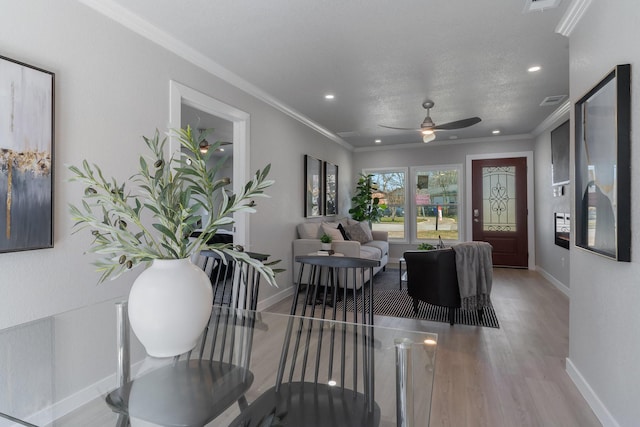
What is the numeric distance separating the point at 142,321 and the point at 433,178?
664 cm

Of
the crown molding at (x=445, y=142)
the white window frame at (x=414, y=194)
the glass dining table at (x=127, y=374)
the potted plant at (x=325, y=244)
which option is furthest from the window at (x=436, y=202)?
the glass dining table at (x=127, y=374)

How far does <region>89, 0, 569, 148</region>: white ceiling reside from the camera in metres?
2.27

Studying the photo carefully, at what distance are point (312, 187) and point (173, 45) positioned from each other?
2976 millimetres

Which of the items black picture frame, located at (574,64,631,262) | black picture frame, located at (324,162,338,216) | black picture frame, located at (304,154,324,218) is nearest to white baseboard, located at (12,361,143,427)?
black picture frame, located at (574,64,631,262)

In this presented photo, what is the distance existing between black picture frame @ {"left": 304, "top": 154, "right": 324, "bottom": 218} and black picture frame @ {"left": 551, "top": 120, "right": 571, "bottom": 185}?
11.4 ft

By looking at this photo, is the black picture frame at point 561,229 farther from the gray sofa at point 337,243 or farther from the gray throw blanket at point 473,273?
the gray sofa at point 337,243

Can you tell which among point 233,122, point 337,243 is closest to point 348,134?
point 337,243

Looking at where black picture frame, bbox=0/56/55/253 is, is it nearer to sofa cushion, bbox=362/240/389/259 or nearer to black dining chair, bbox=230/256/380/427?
black dining chair, bbox=230/256/380/427

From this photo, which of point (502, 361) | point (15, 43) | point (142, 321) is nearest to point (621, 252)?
point (502, 361)

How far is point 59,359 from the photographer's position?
54.2 inches

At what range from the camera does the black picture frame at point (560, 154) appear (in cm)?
441

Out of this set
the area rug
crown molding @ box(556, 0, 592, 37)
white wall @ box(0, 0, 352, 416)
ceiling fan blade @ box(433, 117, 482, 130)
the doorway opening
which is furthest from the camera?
ceiling fan blade @ box(433, 117, 482, 130)

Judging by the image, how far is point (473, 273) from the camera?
131 inches

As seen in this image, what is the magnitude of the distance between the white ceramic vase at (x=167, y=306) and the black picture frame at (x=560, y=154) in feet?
16.1
